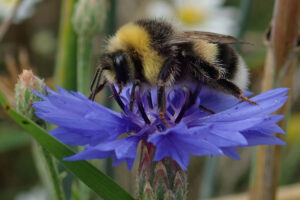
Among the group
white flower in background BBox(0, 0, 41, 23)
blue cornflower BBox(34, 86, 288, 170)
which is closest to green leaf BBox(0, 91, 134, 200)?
blue cornflower BBox(34, 86, 288, 170)

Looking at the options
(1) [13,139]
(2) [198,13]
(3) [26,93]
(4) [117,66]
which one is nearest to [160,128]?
(4) [117,66]

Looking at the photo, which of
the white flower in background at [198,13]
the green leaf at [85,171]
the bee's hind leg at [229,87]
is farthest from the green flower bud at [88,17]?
the white flower in background at [198,13]

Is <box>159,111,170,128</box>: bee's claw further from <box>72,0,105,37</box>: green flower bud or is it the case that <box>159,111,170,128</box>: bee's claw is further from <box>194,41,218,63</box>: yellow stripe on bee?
<box>72,0,105,37</box>: green flower bud

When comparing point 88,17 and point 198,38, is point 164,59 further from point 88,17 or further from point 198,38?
point 88,17

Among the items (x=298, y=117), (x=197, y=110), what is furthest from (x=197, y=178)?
(x=197, y=110)

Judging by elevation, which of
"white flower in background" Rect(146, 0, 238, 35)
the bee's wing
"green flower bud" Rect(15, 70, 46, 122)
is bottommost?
"white flower in background" Rect(146, 0, 238, 35)

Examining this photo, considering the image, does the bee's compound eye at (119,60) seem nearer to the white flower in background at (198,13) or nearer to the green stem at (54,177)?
the green stem at (54,177)
